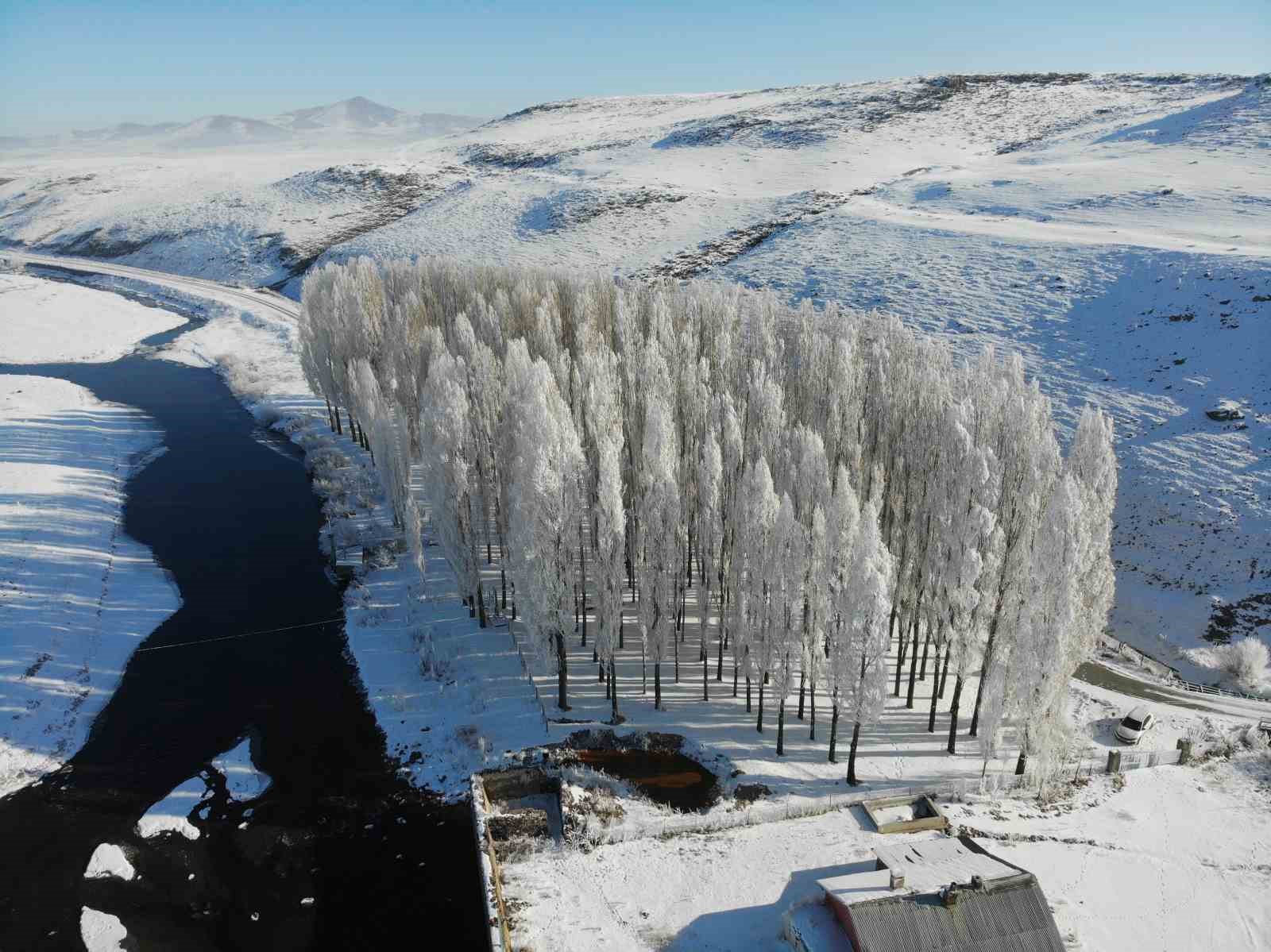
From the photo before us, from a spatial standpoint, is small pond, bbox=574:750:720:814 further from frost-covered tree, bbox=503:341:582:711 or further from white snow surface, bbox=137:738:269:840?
white snow surface, bbox=137:738:269:840

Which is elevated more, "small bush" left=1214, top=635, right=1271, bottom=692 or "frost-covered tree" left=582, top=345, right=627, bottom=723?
"frost-covered tree" left=582, top=345, right=627, bottom=723

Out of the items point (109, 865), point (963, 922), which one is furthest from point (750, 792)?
point (109, 865)

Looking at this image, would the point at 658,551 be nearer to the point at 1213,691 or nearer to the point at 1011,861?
the point at 1011,861

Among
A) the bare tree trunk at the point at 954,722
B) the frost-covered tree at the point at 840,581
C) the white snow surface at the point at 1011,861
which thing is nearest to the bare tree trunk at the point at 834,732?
the frost-covered tree at the point at 840,581

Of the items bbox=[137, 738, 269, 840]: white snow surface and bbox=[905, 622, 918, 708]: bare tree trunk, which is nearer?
bbox=[137, 738, 269, 840]: white snow surface

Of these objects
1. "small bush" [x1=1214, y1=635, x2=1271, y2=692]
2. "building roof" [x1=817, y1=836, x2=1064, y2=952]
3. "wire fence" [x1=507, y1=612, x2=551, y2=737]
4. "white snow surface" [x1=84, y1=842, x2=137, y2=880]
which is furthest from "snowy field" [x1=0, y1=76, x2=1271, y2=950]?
"white snow surface" [x1=84, y1=842, x2=137, y2=880]

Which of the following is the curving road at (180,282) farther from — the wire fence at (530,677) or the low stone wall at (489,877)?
the low stone wall at (489,877)

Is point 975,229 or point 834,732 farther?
point 975,229
